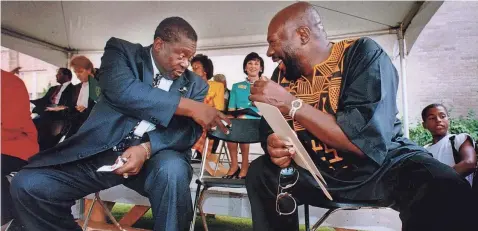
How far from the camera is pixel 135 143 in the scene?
180 cm

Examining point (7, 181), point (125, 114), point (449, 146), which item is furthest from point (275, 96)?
point (449, 146)

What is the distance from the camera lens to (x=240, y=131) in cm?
179

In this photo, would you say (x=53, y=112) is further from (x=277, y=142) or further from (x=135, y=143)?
(x=277, y=142)

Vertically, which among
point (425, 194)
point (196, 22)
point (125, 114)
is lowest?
point (425, 194)

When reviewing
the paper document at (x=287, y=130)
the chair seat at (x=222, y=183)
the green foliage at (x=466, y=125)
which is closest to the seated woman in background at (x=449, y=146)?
the green foliage at (x=466, y=125)

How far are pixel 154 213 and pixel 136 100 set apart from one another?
1.69ft

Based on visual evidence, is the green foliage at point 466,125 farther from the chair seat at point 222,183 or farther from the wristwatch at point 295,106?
the wristwatch at point 295,106

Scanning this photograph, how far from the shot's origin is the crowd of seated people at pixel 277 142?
1.23m

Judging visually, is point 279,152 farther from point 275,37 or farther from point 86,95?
point 86,95

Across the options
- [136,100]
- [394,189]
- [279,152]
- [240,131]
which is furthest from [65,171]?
[394,189]

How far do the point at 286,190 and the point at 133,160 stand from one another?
26.0 inches

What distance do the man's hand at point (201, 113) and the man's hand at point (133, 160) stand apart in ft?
0.81

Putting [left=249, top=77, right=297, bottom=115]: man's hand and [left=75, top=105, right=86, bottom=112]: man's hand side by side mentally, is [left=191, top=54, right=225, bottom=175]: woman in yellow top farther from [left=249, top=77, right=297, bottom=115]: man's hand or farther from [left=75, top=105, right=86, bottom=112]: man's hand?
[left=249, top=77, right=297, bottom=115]: man's hand

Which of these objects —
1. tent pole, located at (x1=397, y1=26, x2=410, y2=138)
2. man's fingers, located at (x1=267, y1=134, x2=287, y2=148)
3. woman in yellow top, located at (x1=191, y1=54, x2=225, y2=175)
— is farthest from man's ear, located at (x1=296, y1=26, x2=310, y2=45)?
tent pole, located at (x1=397, y1=26, x2=410, y2=138)
